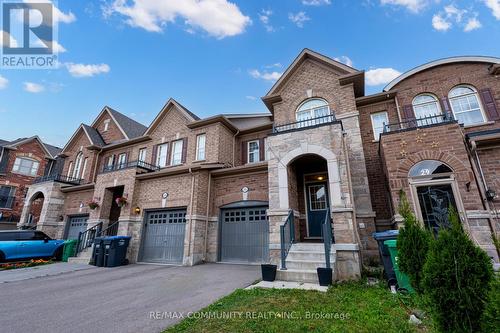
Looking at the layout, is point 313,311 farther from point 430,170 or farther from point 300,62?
point 300,62

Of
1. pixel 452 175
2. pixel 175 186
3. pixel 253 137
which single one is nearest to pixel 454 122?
pixel 452 175

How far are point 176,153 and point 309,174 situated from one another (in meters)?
8.47

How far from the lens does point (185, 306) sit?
4.67 m

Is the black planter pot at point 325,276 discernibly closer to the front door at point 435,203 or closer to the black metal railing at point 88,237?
the front door at point 435,203

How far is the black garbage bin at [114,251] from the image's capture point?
10422mm

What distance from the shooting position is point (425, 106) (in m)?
10.7

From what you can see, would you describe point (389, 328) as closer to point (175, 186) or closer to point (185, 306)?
point (185, 306)

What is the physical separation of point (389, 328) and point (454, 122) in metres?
7.63

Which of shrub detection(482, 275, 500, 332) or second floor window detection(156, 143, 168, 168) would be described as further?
second floor window detection(156, 143, 168, 168)

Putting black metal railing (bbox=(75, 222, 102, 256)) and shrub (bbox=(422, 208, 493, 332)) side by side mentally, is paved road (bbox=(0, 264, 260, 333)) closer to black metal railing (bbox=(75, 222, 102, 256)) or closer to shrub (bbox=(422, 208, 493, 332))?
shrub (bbox=(422, 208, 493, 332))

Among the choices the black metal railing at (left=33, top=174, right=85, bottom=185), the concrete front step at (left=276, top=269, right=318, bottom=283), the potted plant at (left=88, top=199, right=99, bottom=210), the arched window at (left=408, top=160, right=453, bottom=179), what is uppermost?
the black metal railing at (left=33, top=174, right=85, bottom=185)

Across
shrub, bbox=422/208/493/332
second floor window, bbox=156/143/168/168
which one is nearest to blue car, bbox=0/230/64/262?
second floor window, bbox=156/143/168/168

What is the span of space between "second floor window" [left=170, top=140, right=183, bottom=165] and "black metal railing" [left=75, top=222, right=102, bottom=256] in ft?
17.3

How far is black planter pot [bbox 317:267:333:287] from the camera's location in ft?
19.1
